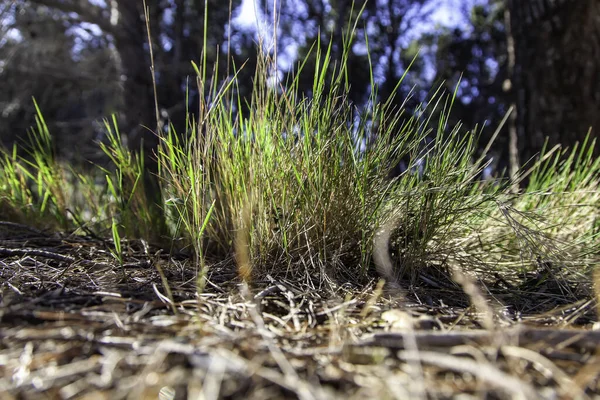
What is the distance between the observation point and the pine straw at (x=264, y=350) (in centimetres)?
71

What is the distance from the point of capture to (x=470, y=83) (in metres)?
11.2

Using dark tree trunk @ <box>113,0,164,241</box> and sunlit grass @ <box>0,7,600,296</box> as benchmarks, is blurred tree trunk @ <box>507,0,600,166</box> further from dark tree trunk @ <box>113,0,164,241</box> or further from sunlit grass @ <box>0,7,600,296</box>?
dark tree trunk @ <box>113,0,164,241</box>

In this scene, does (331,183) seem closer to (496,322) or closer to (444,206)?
(444,206)

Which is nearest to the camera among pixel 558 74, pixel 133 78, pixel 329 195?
pixel 329 195

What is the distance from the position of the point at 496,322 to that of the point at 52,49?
753 cm

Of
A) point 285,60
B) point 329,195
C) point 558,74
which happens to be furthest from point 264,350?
point 285,60

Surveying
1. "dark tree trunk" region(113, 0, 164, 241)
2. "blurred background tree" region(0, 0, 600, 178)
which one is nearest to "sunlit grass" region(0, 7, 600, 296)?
"blurred background tree" region(0, 0, 600, 178)

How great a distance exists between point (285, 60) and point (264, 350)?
678 cm

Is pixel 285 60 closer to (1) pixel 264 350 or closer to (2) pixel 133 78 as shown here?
(2) pixel 133 78

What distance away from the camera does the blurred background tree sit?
275cm

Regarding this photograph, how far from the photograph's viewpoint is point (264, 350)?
0.81m

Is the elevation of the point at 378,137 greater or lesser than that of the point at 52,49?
lesser

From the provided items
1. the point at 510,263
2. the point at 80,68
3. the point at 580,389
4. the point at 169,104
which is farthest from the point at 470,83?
the point at 580,389

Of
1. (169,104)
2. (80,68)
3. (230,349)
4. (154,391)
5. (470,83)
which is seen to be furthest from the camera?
(470,83)
